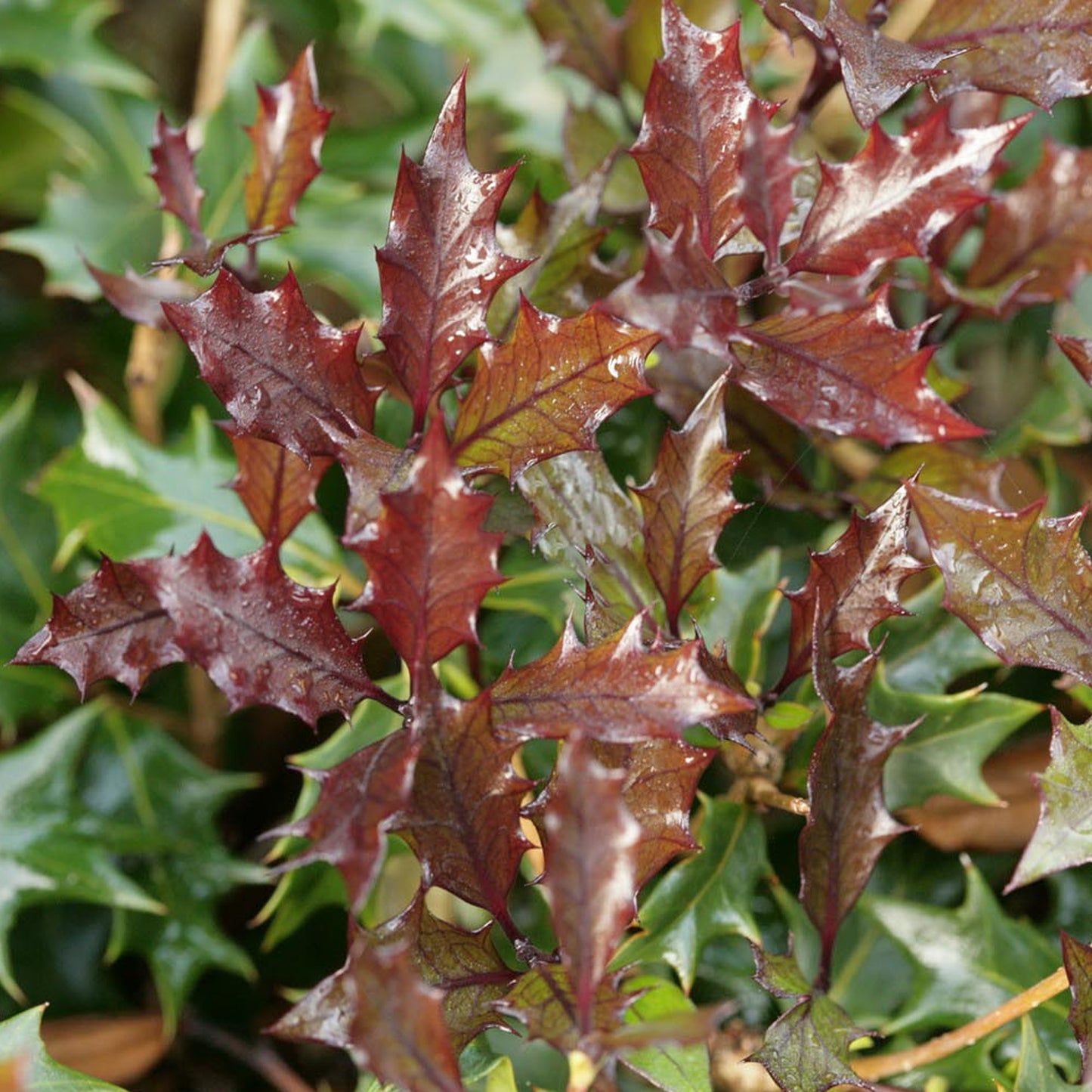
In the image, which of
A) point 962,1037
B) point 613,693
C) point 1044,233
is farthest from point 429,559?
point 1044,233

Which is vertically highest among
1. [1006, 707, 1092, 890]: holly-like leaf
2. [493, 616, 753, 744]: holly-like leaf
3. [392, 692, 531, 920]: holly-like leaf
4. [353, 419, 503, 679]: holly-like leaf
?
[353, 419, 503, 679]: holly-like leaf

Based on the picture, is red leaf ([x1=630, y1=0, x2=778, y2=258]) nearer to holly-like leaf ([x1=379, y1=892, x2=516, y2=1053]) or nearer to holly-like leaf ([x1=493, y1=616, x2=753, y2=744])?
holly-like leaf ([x1=493, y1=616, x2=753, y2=744])

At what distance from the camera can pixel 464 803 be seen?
1.65 ft

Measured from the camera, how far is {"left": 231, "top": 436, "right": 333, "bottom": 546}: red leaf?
25.1 inches

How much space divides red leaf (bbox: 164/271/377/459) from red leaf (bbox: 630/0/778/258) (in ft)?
0.54

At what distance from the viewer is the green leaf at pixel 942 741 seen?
716 millimetres

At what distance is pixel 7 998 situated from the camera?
91 centimetres

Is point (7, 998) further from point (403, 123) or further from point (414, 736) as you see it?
point (403, 123)

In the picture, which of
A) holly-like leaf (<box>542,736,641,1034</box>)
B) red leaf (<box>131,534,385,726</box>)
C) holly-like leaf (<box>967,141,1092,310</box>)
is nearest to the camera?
holly-like leaf (<box>542,736,641,1034</box>)

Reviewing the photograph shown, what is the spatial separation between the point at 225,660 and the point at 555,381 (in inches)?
7.6

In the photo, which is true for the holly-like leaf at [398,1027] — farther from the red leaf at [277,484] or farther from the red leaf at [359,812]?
the red leaf at [277,484]

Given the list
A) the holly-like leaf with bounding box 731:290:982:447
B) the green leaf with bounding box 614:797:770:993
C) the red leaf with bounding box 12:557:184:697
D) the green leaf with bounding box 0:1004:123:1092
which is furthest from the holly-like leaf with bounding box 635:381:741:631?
the green leaf with bounding box 0:1004:123:1092

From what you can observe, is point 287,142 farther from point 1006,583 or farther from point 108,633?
point 1006,583

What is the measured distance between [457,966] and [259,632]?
176 millimetres
